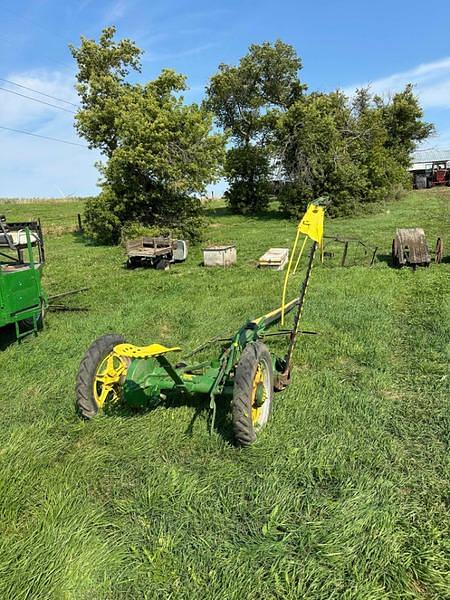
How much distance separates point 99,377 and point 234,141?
101ft

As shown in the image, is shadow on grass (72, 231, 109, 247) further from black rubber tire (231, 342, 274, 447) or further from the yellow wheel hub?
black rubber tire (231, 342, 274, 447)

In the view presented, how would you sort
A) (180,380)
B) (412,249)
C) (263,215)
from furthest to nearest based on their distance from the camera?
(263,215) < (412,249) < (180,380)

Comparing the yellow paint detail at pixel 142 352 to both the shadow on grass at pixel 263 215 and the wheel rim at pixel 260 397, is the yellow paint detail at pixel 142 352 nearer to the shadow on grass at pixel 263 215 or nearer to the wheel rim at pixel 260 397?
the wheel rim at pixel 260 397

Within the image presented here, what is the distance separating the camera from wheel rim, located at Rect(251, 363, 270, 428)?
368 centimetres

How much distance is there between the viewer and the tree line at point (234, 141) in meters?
17.8

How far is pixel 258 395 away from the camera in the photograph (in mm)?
3680

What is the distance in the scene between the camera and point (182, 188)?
1775cm

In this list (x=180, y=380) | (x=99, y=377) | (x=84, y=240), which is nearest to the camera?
(x=180, y=380)

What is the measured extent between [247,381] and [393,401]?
177 cm

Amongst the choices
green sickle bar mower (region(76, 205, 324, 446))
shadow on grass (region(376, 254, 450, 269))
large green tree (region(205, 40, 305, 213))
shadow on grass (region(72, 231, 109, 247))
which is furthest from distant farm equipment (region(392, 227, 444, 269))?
large green tree (region(205, 40, 305, 213))

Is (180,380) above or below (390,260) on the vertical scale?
above

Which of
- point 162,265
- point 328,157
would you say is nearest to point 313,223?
point 162,265

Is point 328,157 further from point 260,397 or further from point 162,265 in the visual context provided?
point 260,397

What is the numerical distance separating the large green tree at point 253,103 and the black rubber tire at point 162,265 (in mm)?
17419
